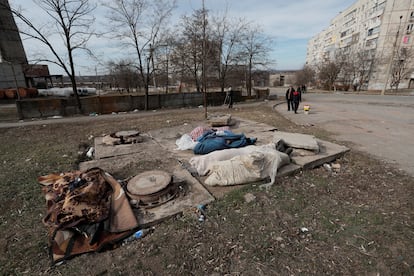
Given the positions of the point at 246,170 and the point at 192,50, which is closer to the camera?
the point at 246,170

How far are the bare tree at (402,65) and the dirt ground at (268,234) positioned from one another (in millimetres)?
41119

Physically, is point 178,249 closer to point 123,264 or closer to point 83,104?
point 123,264

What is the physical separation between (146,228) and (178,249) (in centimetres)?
54

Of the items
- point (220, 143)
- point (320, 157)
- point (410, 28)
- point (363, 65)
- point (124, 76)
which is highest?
point (410, 28)

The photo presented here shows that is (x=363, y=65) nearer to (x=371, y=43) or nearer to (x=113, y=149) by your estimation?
(x=371, y=43)

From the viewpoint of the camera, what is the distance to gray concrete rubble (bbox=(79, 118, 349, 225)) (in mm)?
2723

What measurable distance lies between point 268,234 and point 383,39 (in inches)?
1945

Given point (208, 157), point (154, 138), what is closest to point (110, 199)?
point (208, 157)

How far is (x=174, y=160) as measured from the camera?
14.0ft

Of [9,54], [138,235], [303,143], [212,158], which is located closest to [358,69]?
[303,143]

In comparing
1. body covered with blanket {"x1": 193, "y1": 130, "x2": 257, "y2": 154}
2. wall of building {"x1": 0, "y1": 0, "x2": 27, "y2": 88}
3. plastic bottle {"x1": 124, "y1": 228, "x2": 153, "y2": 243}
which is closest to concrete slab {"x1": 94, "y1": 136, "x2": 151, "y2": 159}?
body covered with blanket {"x1": 193, "y1": 130, "x2": 257, "y2": 154}

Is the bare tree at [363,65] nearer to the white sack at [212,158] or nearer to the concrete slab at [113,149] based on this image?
the white sack at [212,158]

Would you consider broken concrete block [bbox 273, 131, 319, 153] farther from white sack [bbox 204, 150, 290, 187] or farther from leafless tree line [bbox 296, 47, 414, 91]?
leafless tree line [bbox 296, 47, 414, 91]

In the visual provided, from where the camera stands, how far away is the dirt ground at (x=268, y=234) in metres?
1.83
